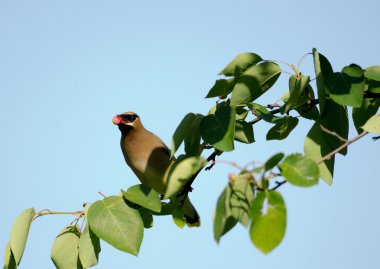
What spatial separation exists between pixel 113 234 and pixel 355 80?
1311 millimetres

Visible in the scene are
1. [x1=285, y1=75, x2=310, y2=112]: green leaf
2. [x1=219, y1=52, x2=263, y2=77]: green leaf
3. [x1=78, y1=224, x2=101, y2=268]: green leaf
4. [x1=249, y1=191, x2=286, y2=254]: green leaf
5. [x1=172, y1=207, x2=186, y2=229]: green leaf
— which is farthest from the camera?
[x1=172, y1=207, x2=186, y2=229]: green leaf

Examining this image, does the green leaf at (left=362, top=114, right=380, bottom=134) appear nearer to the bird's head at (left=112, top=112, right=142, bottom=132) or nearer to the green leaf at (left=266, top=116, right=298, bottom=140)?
the green leaf at (left=266, top=116, right=298, bottom=140)

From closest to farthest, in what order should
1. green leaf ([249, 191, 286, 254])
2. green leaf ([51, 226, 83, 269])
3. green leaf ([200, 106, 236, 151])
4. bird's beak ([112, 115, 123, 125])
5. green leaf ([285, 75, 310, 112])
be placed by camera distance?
green leaf ([249, 191, 286, 254])
green leaf ([200, 106, 236, 151])
green leaf ([285, 75, 310, 112])
green leaf ([51, 226, 83, 269])
bird's beak ([112, 115, 123, 125])

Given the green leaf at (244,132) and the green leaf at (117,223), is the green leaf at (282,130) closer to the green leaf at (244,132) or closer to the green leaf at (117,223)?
the green leaf at (244,132)

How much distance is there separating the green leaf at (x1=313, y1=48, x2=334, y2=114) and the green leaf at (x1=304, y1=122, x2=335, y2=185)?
11 cm

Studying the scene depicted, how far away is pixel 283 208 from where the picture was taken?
1.80 m

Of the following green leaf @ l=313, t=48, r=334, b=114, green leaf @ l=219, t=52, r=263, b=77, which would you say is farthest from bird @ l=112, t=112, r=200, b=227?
green leaf @ l=313, t=48, r=334, b=114

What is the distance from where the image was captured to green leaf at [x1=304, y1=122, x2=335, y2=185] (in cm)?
252

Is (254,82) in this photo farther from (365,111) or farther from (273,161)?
(273,161)

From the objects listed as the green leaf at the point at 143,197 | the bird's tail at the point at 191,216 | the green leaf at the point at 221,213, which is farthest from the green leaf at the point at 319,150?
the bird's tail at the point at 191,216

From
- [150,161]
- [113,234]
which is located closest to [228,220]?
[113,234]

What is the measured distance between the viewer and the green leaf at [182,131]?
2.72 meters

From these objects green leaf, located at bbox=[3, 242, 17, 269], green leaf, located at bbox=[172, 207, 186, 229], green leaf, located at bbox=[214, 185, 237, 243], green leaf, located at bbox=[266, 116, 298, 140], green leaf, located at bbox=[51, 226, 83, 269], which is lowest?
green leaf, located at bbox=[172, 207, 186, 229]

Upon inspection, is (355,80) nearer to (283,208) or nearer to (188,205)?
(283,208)
